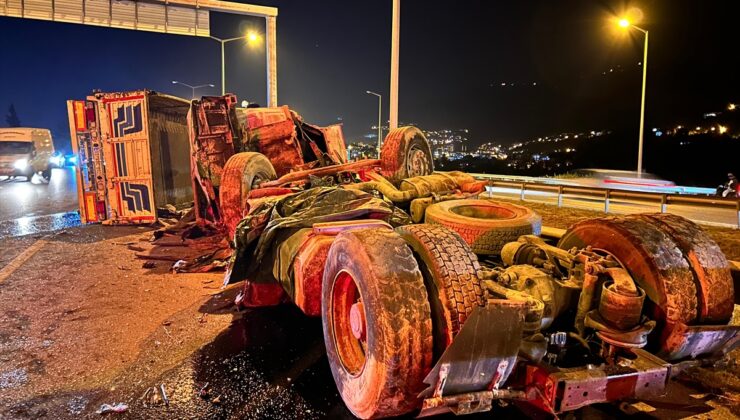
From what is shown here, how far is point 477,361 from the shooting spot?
7.83 ft

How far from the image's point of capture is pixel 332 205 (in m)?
4.61

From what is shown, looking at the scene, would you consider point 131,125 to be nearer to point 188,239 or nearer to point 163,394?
point 188,239

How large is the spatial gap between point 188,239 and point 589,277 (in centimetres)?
778

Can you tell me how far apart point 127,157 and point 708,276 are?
35.5 feet

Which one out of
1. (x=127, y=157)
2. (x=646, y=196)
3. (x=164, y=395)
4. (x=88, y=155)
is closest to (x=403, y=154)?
(x=164, y=395)

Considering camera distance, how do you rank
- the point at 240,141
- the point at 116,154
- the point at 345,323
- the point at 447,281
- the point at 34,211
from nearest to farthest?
the point at 447,281 < the point at 345,323 < the point at 240,141 < the point at 116,154 < the point at 34,211

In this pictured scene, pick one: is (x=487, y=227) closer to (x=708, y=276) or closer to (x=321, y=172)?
(x=708, y=276)

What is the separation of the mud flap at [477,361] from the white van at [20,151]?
88.7 feet

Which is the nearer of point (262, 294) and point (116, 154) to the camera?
point (262, 294)

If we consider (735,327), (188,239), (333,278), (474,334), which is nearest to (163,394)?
(333,278)

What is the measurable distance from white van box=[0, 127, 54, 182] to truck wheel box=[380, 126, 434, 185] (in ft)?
77.1

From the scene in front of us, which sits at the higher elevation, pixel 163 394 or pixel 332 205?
pixel 332 205

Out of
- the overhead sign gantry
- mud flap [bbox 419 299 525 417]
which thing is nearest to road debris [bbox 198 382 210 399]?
mud flap [bbox 419 299 525 417]

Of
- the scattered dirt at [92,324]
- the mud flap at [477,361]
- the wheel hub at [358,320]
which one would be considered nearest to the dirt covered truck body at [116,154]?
the scattered dirt at [92,324]
